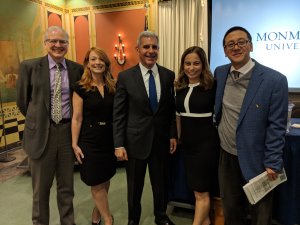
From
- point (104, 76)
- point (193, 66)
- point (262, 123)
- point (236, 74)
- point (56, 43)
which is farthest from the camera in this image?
point (104, 76)

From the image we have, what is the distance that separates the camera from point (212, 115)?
1.92 metres

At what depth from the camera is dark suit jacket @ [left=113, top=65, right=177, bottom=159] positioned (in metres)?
1.98

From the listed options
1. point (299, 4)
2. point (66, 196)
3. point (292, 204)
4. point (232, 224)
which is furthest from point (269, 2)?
point (66, 196)

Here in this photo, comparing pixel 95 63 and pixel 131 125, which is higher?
pixel 95 63

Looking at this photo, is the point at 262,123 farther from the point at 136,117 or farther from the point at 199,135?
the point at 136,117

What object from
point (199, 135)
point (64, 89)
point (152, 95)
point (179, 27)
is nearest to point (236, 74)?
point (199, 135)

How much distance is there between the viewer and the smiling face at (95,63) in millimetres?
2020

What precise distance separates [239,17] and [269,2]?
482mm

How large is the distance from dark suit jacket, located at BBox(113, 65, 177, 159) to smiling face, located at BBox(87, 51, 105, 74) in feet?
0.56

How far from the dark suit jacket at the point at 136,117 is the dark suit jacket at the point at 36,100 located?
1.75 feet

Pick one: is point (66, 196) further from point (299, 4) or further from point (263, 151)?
point (299, 4)

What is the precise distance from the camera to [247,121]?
62.0 inches

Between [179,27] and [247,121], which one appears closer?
[247,121]

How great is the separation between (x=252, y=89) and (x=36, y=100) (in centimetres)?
154
